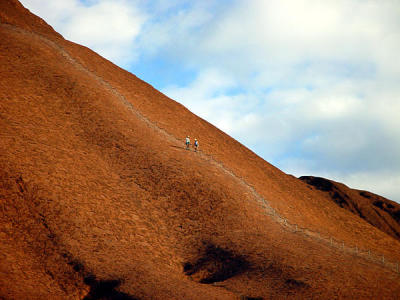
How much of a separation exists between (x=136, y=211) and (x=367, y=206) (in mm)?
56937

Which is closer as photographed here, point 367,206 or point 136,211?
point 136,211

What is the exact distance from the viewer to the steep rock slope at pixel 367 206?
216 ft

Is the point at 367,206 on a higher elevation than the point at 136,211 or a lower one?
higher

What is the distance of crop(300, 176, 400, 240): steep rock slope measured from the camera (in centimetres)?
6581

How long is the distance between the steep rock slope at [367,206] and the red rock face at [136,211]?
93.9 ft

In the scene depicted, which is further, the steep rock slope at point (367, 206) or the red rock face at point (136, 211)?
the steep rock slope at point (367, 206)

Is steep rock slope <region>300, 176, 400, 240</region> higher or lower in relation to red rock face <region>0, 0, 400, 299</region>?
higher

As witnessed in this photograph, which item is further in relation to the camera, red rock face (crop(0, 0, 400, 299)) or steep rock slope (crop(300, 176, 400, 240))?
steep rock slope (crop(300, 176, 400, 240))

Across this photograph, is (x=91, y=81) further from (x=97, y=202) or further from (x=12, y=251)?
(x=12, y=251)

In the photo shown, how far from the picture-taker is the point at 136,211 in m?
24.5

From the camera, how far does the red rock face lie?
60.2 ft

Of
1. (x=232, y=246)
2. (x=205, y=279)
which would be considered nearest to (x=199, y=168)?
(x=232, y=246)

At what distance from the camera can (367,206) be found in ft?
228

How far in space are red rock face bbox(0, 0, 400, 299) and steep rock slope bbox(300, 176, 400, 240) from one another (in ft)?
93.9
